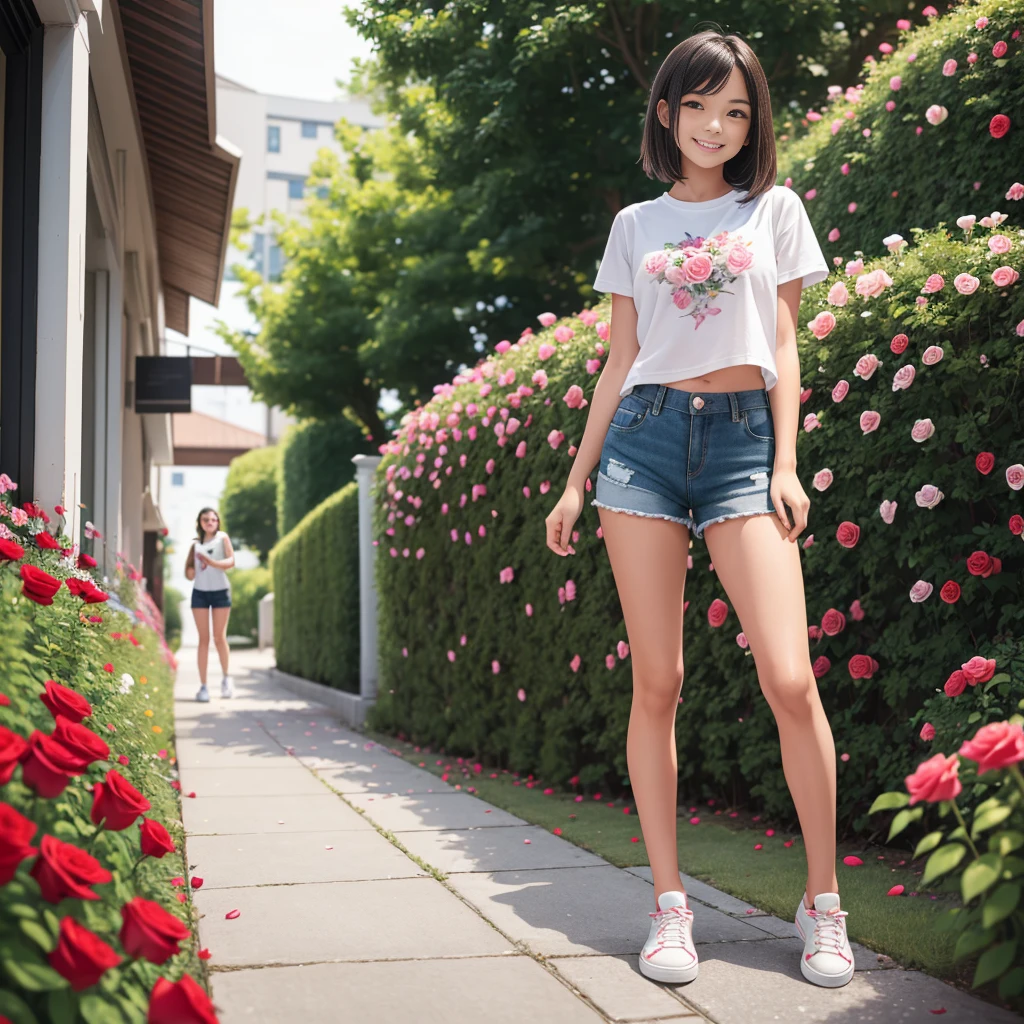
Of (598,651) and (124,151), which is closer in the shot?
(598,651)

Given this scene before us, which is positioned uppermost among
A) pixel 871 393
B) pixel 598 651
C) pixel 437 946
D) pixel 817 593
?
pixel 871 393

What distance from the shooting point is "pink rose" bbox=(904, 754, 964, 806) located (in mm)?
1517

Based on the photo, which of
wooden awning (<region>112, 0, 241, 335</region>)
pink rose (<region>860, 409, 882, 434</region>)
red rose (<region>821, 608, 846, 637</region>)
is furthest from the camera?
wooden awning (<region>112, 0, 241, 335</region>)

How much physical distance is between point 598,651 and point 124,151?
4.70 metres

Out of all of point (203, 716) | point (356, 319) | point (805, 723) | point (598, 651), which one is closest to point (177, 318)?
point (356, 319)

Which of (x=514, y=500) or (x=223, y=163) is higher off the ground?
(x=223, y=163)

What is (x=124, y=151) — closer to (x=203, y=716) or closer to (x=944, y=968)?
(x=203, y=716)

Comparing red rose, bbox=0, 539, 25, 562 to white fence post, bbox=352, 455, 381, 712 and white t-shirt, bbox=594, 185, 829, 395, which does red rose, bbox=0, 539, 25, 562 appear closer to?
white t-shirt, bbox=594, 185, 829, 395

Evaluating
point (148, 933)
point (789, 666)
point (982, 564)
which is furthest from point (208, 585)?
point (148, 933)

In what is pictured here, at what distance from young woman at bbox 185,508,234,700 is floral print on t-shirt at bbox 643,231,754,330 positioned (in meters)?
8.04

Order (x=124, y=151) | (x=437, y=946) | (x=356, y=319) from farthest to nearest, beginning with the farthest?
(x=356, y=319) < (x=124, y=151) < (x=437, y=946)

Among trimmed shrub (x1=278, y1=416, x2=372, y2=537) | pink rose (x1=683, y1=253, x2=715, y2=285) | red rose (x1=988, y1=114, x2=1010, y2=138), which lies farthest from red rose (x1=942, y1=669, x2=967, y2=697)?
trimmed shrub (x1=278, y1=416, x2=372, y2=537)

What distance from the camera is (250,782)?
523 centimetres

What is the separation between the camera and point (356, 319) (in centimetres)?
1772
